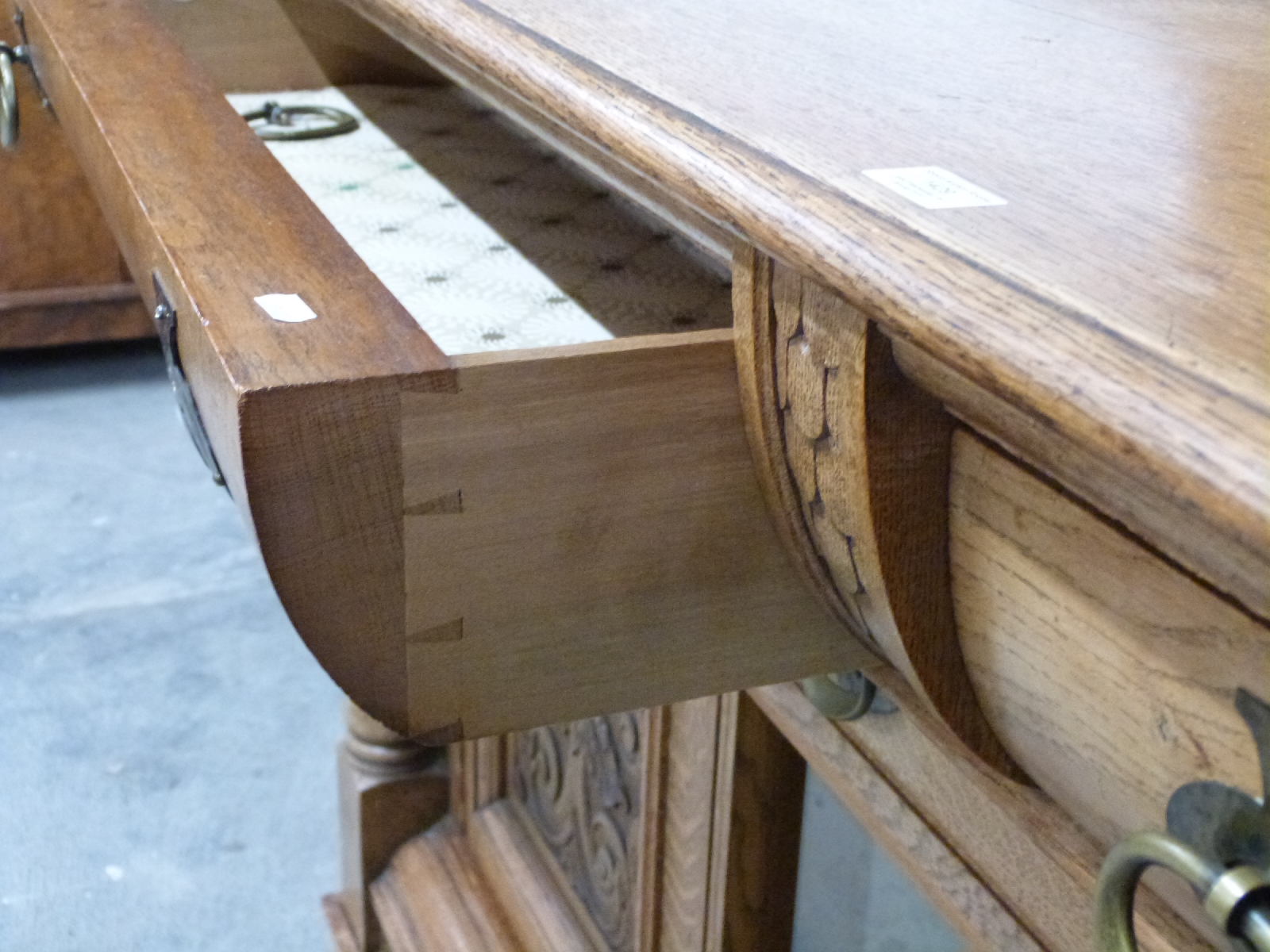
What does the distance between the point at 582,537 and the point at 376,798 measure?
922 millimetres

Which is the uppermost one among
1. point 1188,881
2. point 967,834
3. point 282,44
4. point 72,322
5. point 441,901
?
point 282,44

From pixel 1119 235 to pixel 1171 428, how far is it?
0.10 m

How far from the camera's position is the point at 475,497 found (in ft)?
1.42

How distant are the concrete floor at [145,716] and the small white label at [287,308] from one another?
1105 mm

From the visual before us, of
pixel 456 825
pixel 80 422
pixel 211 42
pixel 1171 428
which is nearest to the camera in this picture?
pixel 1171 428

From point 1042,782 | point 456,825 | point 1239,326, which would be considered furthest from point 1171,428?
point 456,825

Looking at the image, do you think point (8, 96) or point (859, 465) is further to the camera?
point (8, 96)

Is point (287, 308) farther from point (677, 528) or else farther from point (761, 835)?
point (761, 835)

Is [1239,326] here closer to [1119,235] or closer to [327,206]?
[1119,235]

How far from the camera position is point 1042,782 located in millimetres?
452

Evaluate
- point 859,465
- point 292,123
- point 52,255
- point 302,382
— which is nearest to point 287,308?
point 302,382

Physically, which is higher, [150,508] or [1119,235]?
[1119,235]

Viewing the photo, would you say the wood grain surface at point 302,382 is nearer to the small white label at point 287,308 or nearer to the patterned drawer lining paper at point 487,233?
the small white label at point 287,308

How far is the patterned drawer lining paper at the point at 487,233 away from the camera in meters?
0.69
